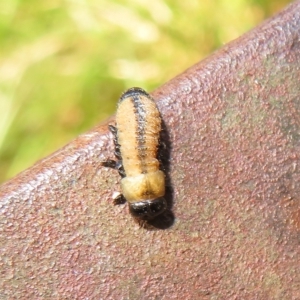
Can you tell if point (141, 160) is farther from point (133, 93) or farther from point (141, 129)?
point (133, 93)

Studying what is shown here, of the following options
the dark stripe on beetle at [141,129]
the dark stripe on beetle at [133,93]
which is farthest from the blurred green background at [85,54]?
the dark stripe on beetle at [141,129]

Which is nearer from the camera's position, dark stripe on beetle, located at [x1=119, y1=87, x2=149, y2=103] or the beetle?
the beetle

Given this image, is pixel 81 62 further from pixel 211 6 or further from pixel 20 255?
pixel 20 255

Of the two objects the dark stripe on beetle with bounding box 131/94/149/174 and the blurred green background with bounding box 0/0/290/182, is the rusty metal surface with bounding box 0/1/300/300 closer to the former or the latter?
the dark stripe on beetle with bounding box 131/94/149/174

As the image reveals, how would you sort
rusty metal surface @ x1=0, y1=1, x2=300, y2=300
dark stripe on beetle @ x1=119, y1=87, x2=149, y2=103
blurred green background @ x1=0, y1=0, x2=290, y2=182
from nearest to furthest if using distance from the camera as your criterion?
rusty metal surface @ x1=0, y1=1, x2=300, y2=300
dark stripe on beetle @ x1=119, y1=87, x2=149, y2=103
blurred green background @ x1=0, y1=0, x2=290, y2=182

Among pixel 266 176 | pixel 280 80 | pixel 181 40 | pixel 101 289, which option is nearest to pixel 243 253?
pixel 266 176

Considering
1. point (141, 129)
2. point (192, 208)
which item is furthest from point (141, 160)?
point (192, 208)

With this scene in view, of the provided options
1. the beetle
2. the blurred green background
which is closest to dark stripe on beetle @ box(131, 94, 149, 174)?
the beetle
